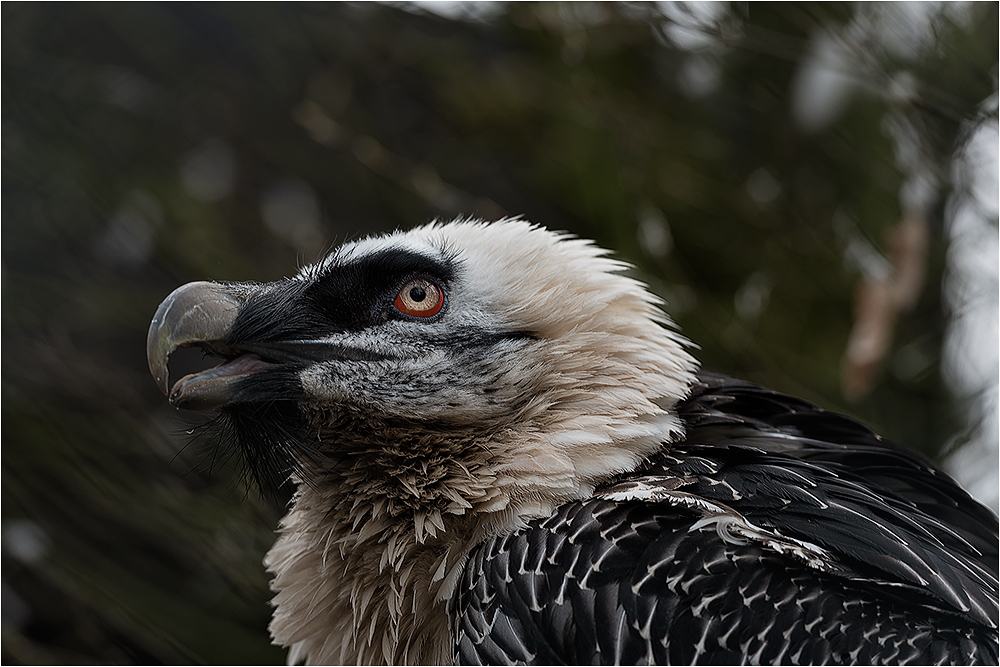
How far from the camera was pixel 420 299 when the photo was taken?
2.76m

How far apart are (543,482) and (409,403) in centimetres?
50

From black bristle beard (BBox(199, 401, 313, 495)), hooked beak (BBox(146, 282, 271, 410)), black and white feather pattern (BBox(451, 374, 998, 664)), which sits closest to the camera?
black and white feather pattern (BBox(451, 374, 998, 664))

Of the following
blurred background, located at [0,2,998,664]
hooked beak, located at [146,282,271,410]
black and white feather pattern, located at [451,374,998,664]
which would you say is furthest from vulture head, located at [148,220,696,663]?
blurred background, located at [0,2,998,664]

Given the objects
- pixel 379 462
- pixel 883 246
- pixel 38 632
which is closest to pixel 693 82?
pixel 883 246

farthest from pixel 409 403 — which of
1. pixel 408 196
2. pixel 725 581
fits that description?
pixel 408 196

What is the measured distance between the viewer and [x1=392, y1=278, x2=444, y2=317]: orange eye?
2732mm

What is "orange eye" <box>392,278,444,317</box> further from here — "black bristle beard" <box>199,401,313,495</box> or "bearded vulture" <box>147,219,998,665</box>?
"black bristle beard" <box>199,401,313,495</box>

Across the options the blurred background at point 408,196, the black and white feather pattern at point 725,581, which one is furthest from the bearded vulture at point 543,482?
the blurred background at point 408,196

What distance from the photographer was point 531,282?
2.88 metres

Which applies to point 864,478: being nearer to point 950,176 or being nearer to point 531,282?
point 531,282

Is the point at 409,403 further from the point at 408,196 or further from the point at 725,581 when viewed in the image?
the point at 408,196

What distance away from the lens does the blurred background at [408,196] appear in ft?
14.6

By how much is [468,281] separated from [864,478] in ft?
5.02

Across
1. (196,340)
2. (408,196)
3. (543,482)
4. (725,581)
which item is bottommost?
(725,581)
